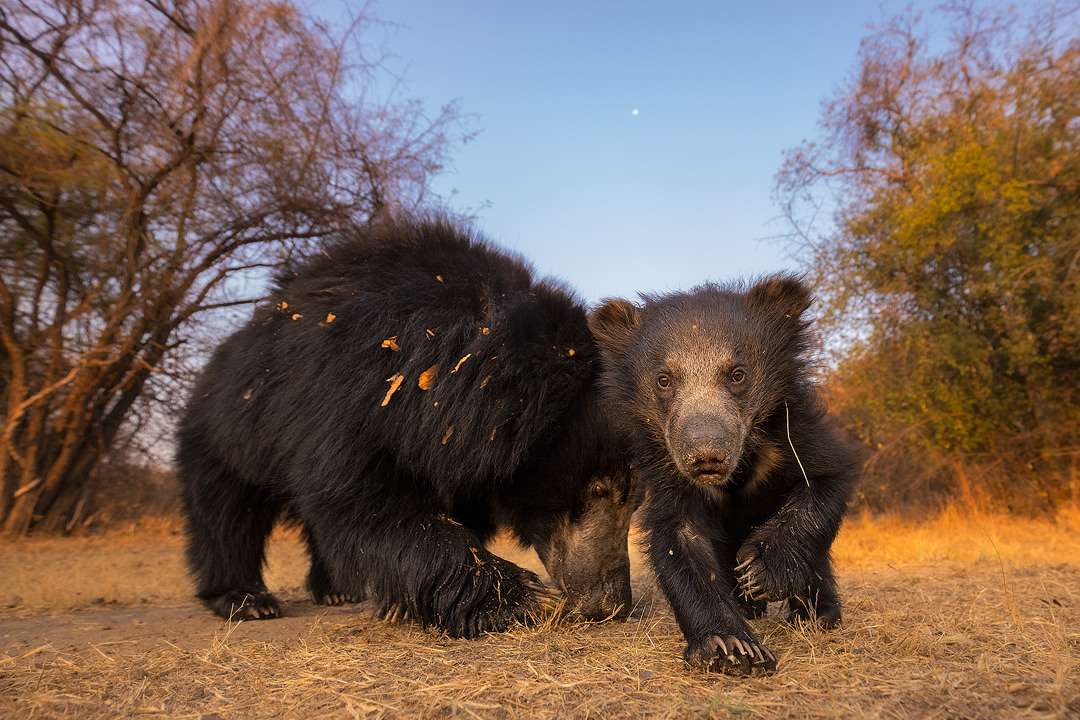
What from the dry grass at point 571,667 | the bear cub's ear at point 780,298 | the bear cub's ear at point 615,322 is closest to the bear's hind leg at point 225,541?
the dry grass at point 571,667

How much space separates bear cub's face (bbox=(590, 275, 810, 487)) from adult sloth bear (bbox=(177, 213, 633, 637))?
448 millimetres

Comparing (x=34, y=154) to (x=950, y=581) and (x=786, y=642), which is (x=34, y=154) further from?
(x=950, y=581)

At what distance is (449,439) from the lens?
3.21 meters

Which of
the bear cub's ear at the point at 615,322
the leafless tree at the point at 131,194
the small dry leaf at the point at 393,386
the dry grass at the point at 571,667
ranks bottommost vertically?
the dry grass at the point at 571,667

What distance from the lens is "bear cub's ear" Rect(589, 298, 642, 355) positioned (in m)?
2.99

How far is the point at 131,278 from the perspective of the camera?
8445mm

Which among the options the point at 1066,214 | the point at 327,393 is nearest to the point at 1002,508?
the point at 1066,214

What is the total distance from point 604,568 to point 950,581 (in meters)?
2.54

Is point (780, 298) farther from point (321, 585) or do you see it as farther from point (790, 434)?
point (321, 585)

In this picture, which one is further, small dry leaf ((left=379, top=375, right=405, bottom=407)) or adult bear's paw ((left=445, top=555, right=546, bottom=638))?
small dry leaf ((left=379, top=375, right=405, bottom=407))

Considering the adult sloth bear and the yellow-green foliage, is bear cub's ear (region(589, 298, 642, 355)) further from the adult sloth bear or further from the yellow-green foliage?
the yellow-green foliage

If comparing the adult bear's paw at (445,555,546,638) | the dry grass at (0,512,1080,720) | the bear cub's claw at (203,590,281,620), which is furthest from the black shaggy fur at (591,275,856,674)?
the bear cub's claw at (203,590,281,620)

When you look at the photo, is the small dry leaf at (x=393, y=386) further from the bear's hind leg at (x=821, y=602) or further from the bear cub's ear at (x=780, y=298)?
the bear's hind leg at (x=821, y=602)

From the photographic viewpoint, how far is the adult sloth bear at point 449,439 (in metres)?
3.18
